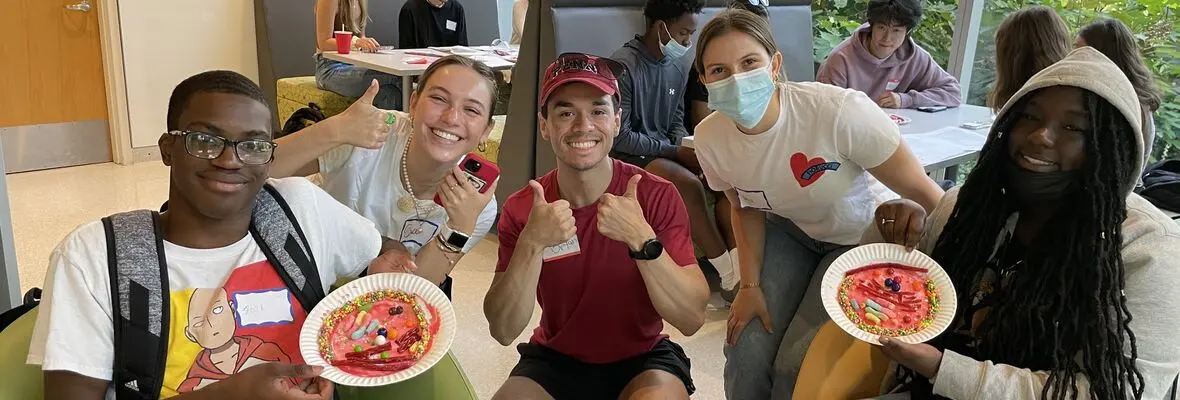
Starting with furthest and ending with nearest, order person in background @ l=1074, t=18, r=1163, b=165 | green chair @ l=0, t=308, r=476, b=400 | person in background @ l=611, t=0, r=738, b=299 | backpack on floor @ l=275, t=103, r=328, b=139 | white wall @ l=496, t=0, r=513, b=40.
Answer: white wall @ l=496, t=0, r=513, b=40 < person in background @ l=611, t=0, r=738, b=299 < person in background @ l=1074, t=18, r=1163, b=165 < backpack on floor @ l=275, t=103, r=328, b=139 < green chair @ l=0, t=308, r=476, b=400

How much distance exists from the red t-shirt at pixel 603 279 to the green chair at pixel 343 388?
32 centimetres

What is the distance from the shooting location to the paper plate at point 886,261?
5.07 ft

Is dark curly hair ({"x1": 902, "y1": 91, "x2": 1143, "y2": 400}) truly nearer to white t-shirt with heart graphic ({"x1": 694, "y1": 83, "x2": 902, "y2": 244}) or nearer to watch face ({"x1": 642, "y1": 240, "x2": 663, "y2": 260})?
white t-shirt with heart graphic ({"x1": 694, "y1": 83, "x2": 902, "y2": 244})

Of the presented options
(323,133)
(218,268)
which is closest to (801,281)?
(323,133)

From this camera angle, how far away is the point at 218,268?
1.43 metres

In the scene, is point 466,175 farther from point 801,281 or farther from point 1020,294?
point 1020,294

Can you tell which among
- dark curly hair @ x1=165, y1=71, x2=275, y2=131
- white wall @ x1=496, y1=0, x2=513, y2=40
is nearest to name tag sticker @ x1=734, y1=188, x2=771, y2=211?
dark curly hair @ x1=165, y1=71, x2=275, y2=131

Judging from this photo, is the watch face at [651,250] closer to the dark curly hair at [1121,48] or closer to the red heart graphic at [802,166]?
the red heart graphic at [802,166]

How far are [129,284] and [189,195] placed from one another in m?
0.17

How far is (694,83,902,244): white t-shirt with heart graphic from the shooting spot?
2.02 m

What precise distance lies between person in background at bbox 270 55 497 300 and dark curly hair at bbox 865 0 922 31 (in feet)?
7.94

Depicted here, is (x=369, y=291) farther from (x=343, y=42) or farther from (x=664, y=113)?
(x=343, y=42)

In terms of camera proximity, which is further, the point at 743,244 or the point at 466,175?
the point at 743,244

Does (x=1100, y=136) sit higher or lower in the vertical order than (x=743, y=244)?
higher
